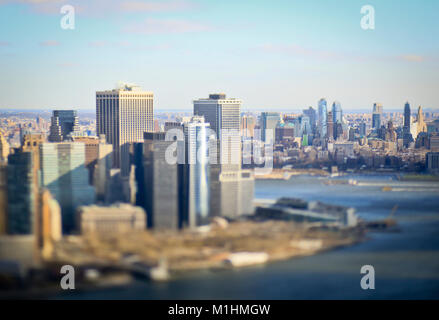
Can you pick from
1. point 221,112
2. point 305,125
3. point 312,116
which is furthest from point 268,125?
point 221,112

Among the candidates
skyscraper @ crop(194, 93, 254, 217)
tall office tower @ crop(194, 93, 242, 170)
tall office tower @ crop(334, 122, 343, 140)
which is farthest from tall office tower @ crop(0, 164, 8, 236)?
tall office tower @ crop(334, 122, 343, 140)

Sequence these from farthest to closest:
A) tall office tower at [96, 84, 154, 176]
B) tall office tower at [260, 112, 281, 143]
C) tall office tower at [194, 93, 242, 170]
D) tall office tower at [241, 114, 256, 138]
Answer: tall office tower at [260, 112, 281, 143]
tall office tower at [241, 114, 256, 138]
tall office tower at [194, 93, 242, 170]
tall office tower at [96, 84, 154, 176]

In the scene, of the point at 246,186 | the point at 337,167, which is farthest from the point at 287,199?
the point at 337,167

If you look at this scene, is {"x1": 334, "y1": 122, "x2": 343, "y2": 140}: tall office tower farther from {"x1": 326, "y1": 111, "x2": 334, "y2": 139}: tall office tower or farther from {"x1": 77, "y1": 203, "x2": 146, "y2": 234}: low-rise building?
{"x1": 77, "y1": 203, "x2": 146, "y2": 234}: low-rise building

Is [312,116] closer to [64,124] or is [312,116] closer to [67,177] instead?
Answer: [64,124]

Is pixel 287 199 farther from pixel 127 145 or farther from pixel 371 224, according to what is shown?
pixel 127 145

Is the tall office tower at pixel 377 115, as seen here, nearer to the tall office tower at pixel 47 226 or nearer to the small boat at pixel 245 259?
the small boat at pixel 245 259
